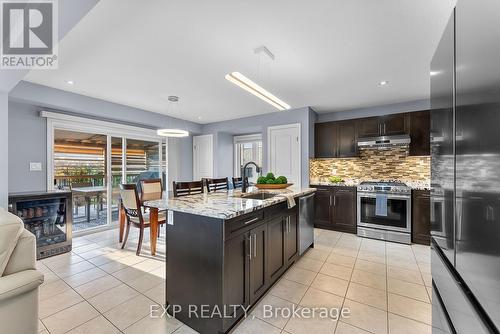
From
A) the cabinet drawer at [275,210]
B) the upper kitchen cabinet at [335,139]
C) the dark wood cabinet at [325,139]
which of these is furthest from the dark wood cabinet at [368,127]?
the cabinet drawer at [275,210]

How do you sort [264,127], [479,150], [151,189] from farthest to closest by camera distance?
[264,127], [151,189], [479,150]

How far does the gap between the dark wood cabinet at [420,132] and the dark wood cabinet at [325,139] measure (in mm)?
1285

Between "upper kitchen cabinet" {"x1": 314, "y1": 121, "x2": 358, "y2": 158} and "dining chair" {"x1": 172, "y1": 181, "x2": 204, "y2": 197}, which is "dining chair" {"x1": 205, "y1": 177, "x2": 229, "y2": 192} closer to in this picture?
"dining chair" {"x1": 172, "y1": 181, "x2": 204, "y2": 197}

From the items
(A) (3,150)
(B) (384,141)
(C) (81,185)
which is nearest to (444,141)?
(B) (384,141)

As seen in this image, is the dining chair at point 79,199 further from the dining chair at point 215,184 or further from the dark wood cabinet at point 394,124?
the dark wood cabinet at point 394,124

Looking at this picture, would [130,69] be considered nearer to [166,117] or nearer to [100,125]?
[100,125]

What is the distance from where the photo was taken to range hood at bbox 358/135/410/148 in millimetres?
3692

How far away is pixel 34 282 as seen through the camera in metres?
1.36

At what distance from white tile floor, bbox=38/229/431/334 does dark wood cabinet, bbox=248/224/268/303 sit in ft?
0.56

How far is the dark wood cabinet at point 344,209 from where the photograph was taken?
4082 millimetres

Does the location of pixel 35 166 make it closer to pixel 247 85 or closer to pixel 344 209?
pixel 247 85

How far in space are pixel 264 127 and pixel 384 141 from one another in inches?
93.9

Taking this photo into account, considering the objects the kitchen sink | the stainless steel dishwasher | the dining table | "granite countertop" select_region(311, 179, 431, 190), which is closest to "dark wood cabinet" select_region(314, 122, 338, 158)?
"granite countertop" select_region(311, 179, 431, 190)

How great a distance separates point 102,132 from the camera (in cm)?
430
